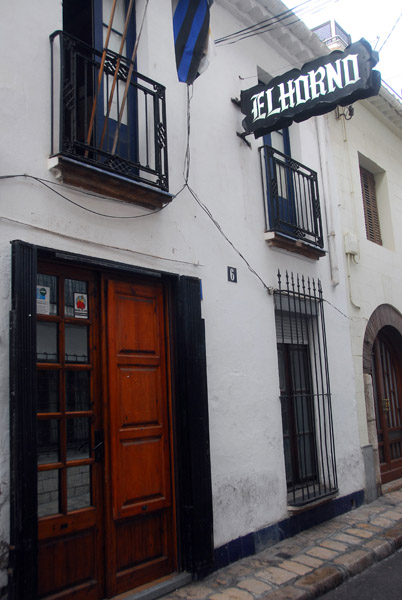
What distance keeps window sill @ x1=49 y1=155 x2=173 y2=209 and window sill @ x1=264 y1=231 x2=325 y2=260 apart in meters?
1.75

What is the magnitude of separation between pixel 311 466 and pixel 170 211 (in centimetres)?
369

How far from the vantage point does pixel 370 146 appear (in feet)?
30.3

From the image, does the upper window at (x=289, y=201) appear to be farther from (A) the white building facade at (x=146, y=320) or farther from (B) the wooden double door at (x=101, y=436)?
(B) the wooden double door at (x=101, y=436)

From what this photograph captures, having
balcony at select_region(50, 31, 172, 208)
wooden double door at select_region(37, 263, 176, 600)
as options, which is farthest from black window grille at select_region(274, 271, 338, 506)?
balcony at select_region(50, 31, 172, 208)

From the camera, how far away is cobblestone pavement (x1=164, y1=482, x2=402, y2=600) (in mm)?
4488

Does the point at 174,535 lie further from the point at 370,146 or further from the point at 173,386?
the point at 370,146

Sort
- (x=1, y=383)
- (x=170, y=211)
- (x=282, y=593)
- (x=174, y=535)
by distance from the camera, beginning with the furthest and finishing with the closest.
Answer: (x=170, y=211) → (x=174, y=535) → (x=282, y=593) → (x=1, y=383)

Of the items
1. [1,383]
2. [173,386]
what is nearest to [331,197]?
[173,386]

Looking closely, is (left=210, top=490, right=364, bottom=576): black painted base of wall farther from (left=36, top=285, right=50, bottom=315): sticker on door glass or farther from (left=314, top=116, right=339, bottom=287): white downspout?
(left=314, top=116, right=339, bottom=287): white downspout

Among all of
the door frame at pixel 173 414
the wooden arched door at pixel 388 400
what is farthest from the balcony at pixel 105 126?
the wooden arched door at pixel 388 400

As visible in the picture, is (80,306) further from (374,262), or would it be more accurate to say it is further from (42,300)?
(374,262)

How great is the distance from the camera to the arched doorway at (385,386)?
7933mm

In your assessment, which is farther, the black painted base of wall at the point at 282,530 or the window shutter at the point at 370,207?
the window shutter at the point at 370,207

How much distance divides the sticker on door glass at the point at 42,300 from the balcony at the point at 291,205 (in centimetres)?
300
